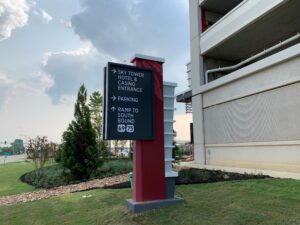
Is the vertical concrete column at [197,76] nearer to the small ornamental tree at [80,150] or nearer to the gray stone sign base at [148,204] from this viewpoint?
the small ornamental tree at [80,150]

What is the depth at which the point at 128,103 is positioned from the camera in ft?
22.3

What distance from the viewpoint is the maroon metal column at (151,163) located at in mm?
6770

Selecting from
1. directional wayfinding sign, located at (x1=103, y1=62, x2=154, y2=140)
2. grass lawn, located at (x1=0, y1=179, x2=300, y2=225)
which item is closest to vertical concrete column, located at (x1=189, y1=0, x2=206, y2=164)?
grass lawn, located at (x1=0, y1=179, x2=300, y2=225)

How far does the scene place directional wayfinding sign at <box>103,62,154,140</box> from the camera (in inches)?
255

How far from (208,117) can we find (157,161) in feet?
33.7

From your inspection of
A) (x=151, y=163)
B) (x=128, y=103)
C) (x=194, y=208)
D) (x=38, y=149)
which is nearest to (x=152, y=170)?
(x=151, y=163)

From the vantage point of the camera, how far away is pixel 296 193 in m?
7.33

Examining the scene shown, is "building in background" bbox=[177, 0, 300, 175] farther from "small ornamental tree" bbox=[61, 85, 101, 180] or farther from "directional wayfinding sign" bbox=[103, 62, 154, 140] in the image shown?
"directional wayfinding sign" bbox=[103, 62, 154, 140]

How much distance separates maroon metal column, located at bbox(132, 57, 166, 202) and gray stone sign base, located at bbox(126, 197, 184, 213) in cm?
12

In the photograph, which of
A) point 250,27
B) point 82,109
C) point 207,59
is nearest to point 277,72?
point 250,27

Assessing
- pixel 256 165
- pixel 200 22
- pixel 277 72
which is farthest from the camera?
pixel 200 22

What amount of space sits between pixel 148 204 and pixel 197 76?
41.2ft

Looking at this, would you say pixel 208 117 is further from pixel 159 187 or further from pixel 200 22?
pixel 159 187

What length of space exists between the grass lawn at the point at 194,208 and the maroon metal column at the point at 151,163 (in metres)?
0.47
